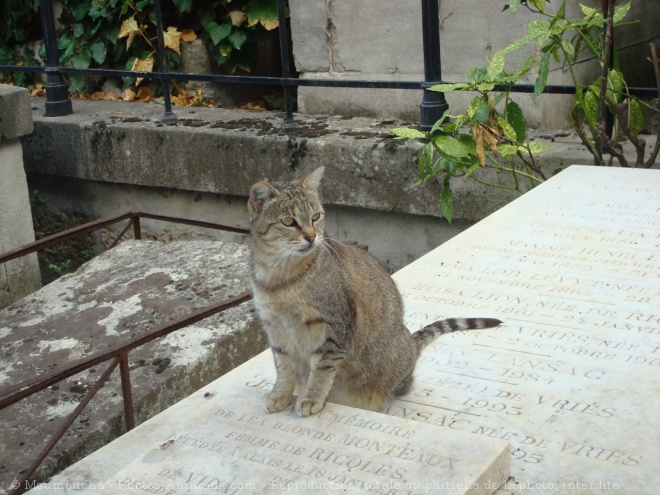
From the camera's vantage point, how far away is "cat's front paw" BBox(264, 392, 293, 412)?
7.95 ft

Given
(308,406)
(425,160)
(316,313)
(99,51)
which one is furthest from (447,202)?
(99,51)

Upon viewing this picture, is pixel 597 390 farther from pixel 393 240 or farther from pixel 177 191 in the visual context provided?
pixel 177 191

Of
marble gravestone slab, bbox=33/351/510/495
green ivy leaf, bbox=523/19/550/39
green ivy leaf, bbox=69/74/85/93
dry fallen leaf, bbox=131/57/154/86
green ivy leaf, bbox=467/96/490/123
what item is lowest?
marble gravestone slab, bbox=33/351/510/495

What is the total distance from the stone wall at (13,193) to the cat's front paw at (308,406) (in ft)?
9.94

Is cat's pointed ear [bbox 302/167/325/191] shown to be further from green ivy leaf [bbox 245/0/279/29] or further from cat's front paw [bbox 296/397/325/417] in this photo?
green ivy leaf [bbox 245/0/279/29]

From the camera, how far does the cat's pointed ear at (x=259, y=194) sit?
2547mm

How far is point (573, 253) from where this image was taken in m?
3.44

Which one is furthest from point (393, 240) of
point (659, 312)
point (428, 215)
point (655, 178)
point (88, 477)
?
point (88, 477)

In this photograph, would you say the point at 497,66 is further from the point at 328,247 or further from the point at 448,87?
the point at 328,247

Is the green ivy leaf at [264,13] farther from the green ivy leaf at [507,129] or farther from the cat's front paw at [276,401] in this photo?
the cat's front paw at [276,401]

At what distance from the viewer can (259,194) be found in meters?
2.56

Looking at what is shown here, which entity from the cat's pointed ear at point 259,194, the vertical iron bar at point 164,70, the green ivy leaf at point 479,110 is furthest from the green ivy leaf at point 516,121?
the vertical iron bar at point 164,70

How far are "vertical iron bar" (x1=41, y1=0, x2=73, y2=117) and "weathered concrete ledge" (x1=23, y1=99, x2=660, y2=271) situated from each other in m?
0.09

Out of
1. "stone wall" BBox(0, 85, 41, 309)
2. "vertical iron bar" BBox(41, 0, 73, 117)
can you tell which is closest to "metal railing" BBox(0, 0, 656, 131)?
"vertical iron bar" BBox(41, 0, 73, 117)
